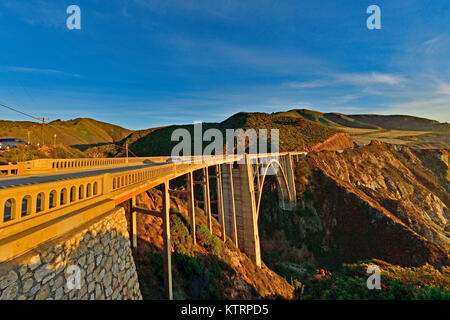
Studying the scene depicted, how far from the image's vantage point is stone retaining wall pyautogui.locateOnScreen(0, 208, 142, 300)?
2.81 meters

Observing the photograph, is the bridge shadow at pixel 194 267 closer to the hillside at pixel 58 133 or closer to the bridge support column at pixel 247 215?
the bridge support column at pixel 247 215

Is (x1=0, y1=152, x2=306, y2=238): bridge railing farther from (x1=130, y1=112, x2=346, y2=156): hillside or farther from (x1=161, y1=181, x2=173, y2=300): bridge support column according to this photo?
(x1=130, y1=112, x2=346, y2=156): hillside

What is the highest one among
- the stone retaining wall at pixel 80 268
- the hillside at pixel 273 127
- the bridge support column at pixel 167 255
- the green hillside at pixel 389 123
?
the green hillside at pixel 389 123

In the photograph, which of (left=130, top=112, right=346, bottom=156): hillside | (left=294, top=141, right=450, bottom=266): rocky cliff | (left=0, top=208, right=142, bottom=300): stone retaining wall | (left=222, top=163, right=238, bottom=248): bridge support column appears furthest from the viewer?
(left=130, top=112, right=346, bottom=156): hillside

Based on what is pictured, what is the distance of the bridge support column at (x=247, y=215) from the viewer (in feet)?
73.2

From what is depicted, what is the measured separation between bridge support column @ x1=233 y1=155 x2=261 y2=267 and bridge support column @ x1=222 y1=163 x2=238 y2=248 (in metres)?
1.06

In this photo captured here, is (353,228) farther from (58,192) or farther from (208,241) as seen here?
(58,192)

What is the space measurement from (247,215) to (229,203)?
101 inches

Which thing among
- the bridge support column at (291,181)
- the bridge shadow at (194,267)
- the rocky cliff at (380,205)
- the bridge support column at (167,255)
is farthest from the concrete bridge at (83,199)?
the rocky cliff at (380,205)

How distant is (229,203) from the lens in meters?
22.9

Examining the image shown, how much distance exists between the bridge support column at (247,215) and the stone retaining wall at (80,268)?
17.3m

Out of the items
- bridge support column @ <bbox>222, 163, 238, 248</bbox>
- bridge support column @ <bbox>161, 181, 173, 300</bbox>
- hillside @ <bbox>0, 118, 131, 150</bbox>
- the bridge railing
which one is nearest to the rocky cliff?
bridge support column @ <bbox>222, 163, 238, 248</bbox>

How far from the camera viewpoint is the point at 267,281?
808 inches
